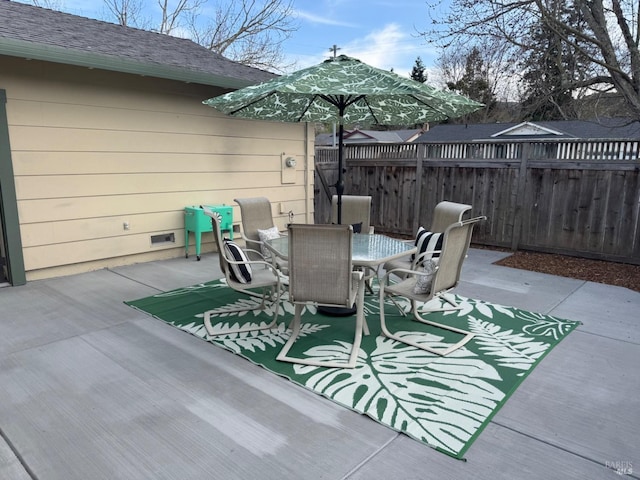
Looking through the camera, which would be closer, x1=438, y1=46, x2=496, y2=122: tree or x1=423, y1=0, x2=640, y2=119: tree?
x1=423, y1=0, x2=640, y2=119: tree

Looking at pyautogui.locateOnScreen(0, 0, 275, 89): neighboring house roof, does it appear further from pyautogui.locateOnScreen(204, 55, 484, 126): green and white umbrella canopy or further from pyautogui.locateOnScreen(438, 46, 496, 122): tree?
pyautogui.locateOnScreen(438, 46, 496, 122): tree

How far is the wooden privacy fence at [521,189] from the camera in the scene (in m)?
5.86

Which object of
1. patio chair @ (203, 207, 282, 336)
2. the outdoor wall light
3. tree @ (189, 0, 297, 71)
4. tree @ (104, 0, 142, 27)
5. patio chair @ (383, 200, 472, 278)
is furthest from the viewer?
tree @ (104, 0, 142, 27)

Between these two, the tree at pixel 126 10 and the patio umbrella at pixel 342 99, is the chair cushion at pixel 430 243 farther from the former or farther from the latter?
the tree at pixel 126 10

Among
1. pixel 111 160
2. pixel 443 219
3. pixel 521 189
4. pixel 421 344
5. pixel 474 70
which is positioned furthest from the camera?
pixel 474 70

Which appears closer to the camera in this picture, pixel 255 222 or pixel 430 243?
pixel 430 243

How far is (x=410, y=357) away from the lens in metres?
3.09

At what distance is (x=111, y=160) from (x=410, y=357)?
415 centimetres

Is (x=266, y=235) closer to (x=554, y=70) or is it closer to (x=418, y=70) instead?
(x=554, y=70)

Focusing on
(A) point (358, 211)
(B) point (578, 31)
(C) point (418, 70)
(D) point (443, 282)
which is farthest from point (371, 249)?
(C) point (418, 70)

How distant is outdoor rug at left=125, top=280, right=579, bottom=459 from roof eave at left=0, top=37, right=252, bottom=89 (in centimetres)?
245

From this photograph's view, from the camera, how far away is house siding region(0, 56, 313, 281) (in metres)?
4.63

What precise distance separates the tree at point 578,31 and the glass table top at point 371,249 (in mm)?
3028

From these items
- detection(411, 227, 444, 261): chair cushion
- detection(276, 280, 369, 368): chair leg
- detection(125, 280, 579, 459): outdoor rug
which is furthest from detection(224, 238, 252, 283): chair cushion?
detection(411, 227, 444, 261): chair cushion
